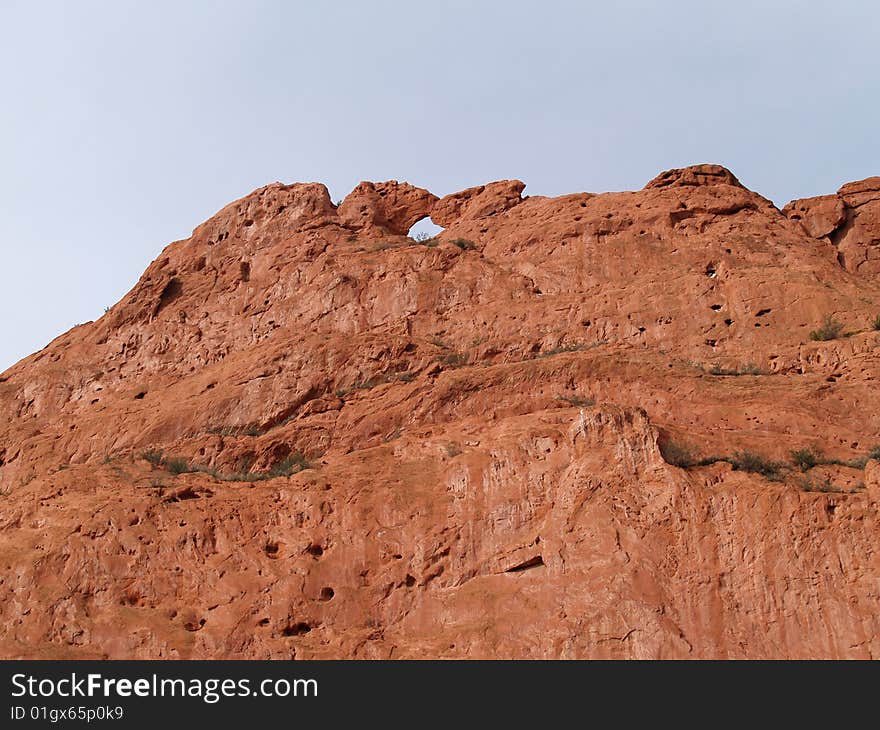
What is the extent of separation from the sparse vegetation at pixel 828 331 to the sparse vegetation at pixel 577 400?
4.70m

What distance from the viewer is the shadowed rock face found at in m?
15.4

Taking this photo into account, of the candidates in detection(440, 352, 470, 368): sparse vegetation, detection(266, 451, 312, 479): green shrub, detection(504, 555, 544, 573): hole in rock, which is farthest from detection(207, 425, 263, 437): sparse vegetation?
detection(504, 555, 544, 573): hole in rock

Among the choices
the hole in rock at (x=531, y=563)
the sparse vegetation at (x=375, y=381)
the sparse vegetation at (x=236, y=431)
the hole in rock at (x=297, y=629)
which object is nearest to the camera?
the hole in rock at (x=531, y=563)

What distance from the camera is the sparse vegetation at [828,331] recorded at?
2108cm

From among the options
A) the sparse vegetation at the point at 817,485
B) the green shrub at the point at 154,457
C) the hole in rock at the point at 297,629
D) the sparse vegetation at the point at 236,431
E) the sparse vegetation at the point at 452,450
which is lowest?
the hole in rock at the point at 297,629

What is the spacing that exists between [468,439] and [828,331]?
7518mm

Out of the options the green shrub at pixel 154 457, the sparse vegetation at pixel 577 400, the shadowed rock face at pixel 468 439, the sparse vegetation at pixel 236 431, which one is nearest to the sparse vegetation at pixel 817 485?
the shadowed rock face at pixel 468 439

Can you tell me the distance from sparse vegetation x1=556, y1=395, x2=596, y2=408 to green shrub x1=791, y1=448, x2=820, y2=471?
3.83 metres

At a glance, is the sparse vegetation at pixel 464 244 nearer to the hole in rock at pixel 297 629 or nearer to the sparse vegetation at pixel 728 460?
the sparse vegetation at pixel 728 460

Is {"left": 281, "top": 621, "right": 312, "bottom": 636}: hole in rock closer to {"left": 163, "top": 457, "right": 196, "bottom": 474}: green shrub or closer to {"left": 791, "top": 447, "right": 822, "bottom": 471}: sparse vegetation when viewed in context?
{"left": 163, "top": 457, "right": 196, "bottom": 474}: green shrub

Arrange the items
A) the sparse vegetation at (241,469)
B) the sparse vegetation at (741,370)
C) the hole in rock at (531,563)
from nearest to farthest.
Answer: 1. the hole in rock at (531,563)
2. the sparse vegetation at (241,469)
3. the sparse vegetation at (741,370)

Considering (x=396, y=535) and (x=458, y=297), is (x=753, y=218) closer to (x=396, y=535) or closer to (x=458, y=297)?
(x=458, y=297)

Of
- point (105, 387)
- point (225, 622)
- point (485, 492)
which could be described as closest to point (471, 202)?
point (105, 387)

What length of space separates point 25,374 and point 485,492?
14698mm
